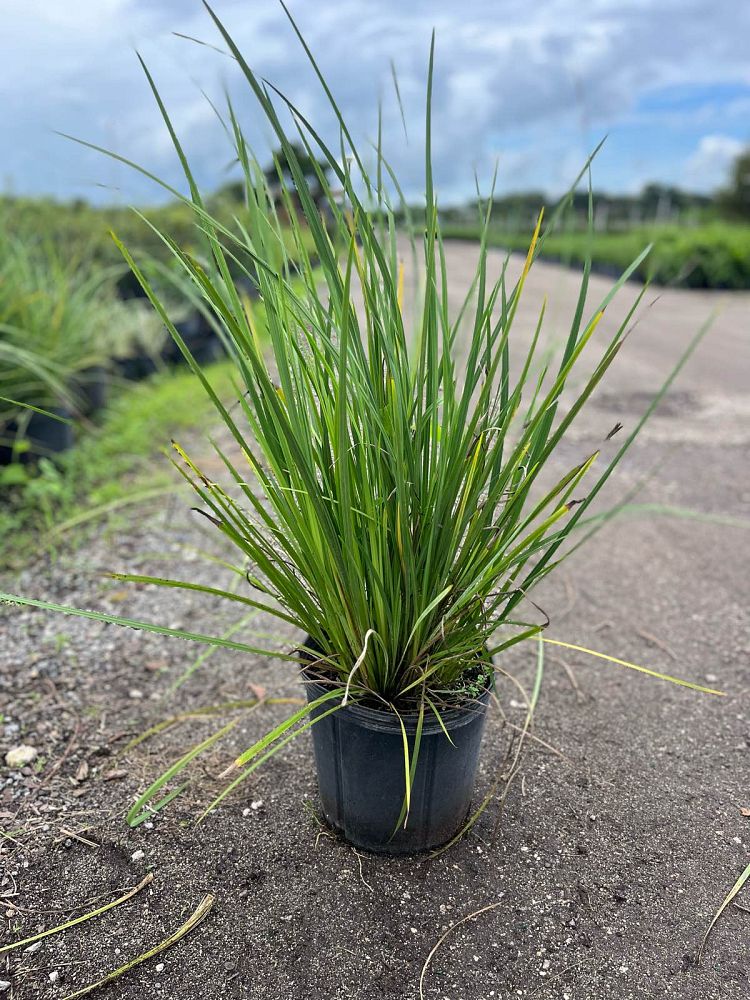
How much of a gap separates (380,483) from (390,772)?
20.3 inches

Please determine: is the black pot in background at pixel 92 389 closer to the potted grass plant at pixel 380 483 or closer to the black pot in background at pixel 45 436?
the black pot in background at pixel 45 436

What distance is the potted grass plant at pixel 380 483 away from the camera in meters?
1.08

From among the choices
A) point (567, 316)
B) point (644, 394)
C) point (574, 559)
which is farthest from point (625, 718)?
point (567, 316)

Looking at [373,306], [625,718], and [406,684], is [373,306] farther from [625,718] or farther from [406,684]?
[625,718]

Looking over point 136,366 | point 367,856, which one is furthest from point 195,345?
point 367,856

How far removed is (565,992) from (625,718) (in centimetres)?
76

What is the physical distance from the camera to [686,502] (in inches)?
126

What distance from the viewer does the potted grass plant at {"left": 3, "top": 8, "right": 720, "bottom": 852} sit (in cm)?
108

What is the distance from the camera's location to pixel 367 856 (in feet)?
4.66

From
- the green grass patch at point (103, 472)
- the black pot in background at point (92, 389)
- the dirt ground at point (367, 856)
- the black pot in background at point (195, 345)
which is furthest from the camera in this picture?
the black pot in background at point (195, 345)

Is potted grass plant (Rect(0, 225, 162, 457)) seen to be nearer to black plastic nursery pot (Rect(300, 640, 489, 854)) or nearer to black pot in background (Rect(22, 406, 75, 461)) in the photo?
black pot in background (Rect(22, 406, 75, 461))

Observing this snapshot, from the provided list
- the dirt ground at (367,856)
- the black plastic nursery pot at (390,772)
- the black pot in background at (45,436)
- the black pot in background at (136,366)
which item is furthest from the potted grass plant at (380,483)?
the black pot in background at (136,366)

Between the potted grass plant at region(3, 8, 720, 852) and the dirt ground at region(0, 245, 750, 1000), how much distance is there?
0.16 meters

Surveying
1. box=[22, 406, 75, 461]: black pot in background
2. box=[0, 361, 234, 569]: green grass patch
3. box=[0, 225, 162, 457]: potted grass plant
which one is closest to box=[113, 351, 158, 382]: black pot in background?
box=[0, 361, 234, 569]: green grass patch
